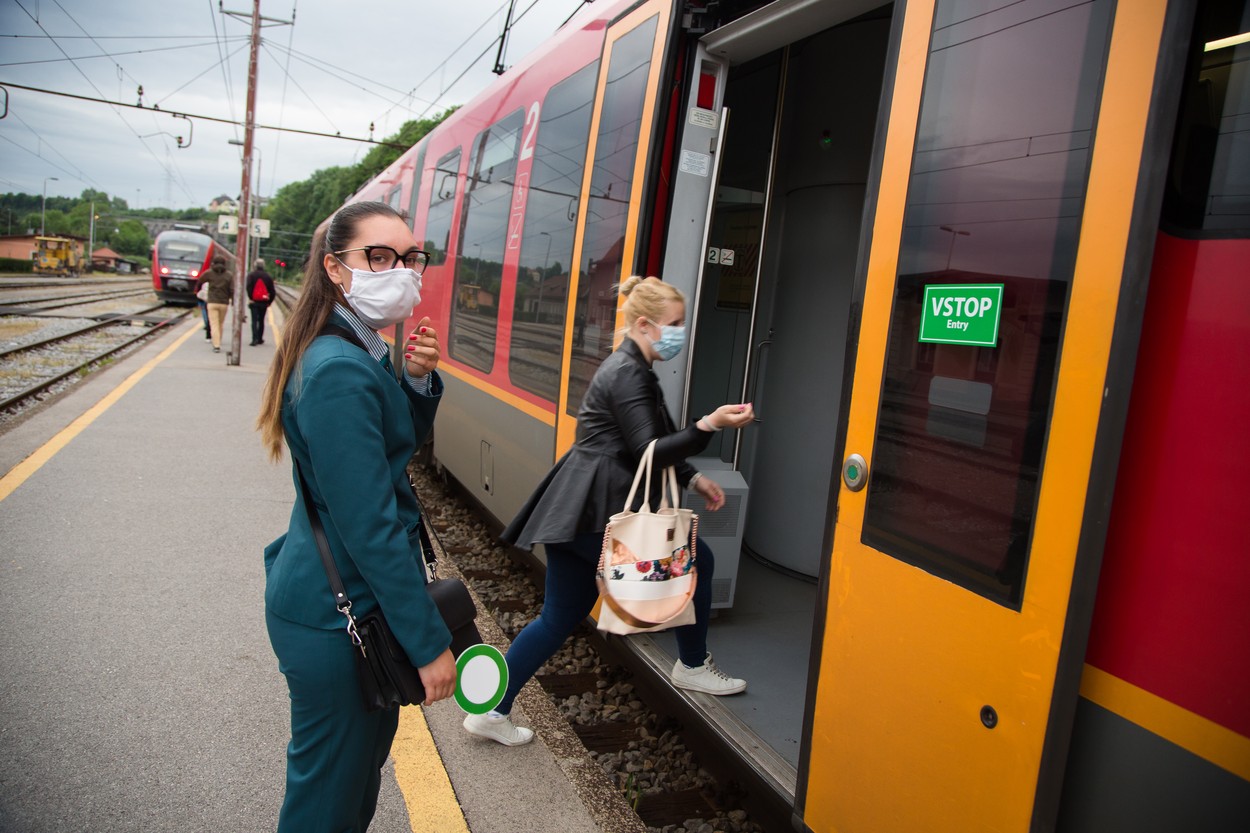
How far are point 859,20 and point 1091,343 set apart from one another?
3.53 m

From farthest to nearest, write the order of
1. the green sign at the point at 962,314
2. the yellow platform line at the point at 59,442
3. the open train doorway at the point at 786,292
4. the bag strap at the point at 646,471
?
the yellow platform line at the point at 59,442 → the open train doorway at the point at 786,292 → the bag strap at the point at 646,471 → the green sign at the point at 962,314

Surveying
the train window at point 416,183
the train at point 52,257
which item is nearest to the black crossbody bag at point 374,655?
the train window at point 416,183

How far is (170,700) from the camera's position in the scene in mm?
3391

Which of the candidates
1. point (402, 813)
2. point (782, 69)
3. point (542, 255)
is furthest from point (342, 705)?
point (782, 69)

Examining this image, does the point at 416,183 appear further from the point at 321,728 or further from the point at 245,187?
the point at 245,187

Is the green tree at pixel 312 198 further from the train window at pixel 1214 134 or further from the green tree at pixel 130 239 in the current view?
the train window at pixel 1214 134

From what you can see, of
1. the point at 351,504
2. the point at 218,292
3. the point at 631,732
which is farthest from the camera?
the point at 218,292

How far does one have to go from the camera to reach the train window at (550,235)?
13.9ft

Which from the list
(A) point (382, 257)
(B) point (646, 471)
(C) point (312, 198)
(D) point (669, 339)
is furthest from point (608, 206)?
(C) point (312, 198)

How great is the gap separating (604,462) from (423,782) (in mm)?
1323

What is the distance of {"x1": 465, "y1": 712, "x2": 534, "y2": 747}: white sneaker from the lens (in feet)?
10.7

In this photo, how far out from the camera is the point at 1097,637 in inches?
63.7

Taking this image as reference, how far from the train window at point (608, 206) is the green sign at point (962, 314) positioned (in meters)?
1.83

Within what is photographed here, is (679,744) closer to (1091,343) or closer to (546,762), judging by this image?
(546,762)
